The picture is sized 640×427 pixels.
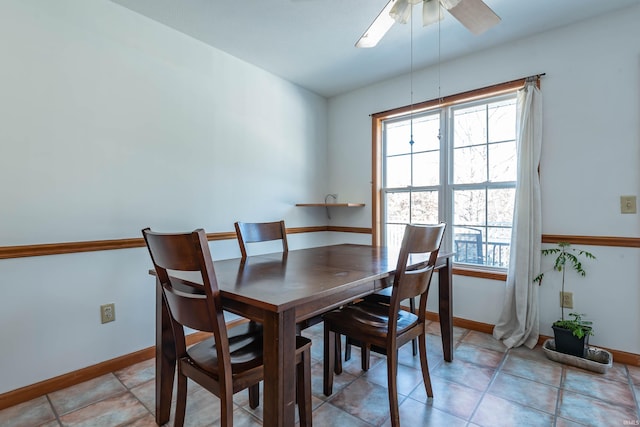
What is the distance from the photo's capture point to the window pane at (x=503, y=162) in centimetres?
260

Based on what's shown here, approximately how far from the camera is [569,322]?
7.24 feet

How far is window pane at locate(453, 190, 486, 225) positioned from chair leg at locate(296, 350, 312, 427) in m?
2.10

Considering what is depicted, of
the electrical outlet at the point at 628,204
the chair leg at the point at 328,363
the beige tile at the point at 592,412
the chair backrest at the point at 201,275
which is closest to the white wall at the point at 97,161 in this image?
the chair backrest at the point at 201,275

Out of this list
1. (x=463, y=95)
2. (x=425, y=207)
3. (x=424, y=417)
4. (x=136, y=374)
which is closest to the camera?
(x=424, y=417)

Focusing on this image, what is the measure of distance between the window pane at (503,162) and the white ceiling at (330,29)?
2.75ft

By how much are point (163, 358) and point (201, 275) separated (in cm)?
64

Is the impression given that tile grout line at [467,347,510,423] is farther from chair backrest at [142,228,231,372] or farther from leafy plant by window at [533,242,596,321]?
chair backrest at [142,228,231,372]

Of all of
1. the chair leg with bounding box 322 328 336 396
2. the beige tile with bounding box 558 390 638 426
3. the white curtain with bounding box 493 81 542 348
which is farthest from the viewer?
the white curtain with bounding box 493 81 542 348

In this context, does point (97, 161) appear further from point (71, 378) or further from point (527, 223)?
point (527, 223)

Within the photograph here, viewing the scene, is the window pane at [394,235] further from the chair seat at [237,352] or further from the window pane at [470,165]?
the chair seat at [237,352]

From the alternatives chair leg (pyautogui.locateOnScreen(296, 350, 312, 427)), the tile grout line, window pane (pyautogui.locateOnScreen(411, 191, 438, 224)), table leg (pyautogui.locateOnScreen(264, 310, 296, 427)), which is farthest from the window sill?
table leg (pyautogui.locateOnScreen(264, 310, 296, 427))

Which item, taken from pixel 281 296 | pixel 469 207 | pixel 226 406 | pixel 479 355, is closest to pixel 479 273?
pixel 469 207

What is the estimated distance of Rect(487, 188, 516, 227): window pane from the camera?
262 cm

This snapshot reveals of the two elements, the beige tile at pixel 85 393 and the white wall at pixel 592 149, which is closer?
the beige tile at pixel 85 393
